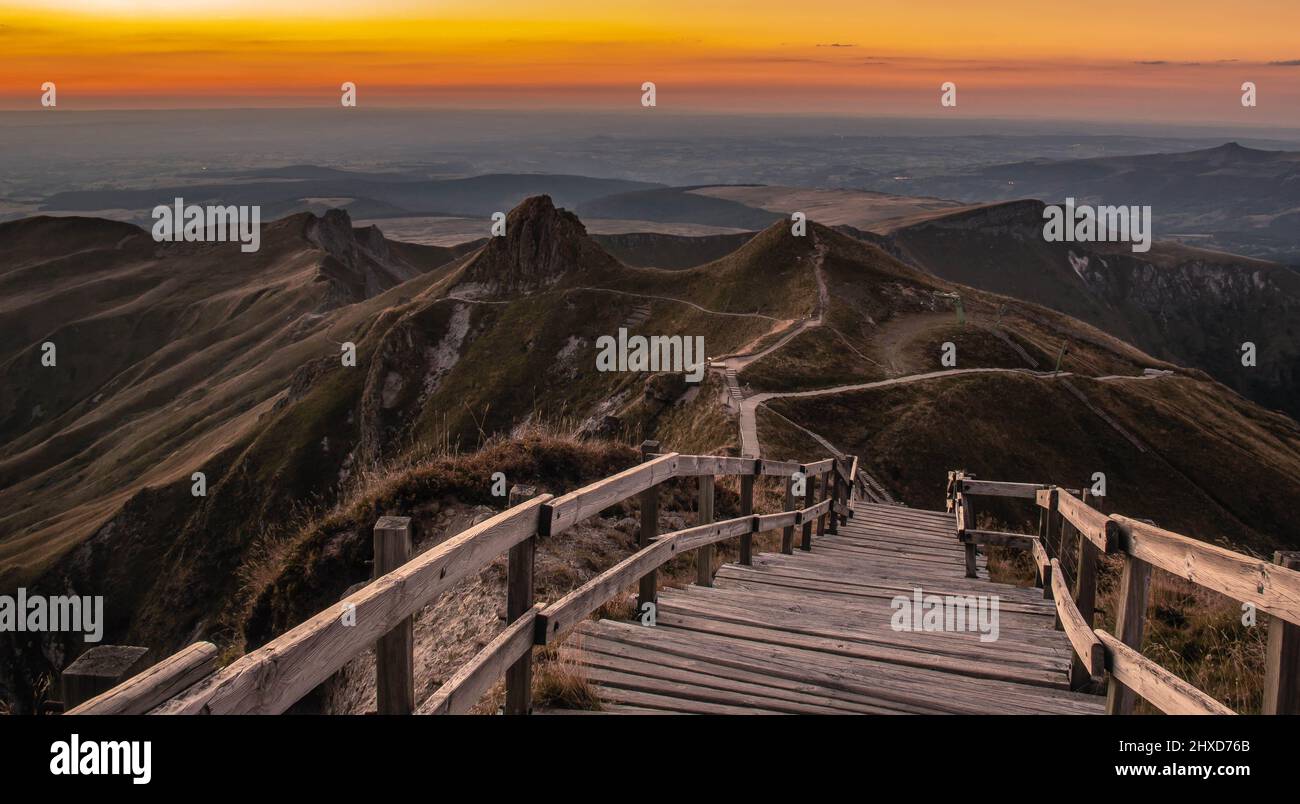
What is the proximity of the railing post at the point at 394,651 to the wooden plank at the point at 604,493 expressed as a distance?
145 centimetres

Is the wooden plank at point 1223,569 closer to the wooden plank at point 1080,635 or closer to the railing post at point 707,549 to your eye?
the wooden plank at point 1080,635

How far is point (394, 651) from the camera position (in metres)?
4.48

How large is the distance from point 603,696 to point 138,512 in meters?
80.7

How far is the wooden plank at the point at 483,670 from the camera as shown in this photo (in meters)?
4.71

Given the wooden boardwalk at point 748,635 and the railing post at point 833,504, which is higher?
the wooden boardwalk at point 748,635

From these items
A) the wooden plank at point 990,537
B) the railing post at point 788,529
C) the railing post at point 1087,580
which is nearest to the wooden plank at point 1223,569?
the railing post at point 1087,580

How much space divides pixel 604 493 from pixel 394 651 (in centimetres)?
276

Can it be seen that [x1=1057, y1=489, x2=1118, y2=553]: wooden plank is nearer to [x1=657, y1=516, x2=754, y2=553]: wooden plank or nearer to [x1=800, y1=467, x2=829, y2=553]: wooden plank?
[x1=657, y1=516, x2=754, y2=553]: wooden plank

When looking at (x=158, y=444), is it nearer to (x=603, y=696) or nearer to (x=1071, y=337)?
(x=1071, y=337)

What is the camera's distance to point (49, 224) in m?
199

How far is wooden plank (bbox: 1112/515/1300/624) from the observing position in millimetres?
Answer: 4215

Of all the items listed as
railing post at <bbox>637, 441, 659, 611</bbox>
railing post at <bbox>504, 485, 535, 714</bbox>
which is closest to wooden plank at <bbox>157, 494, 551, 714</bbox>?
railing post at <bbox>504, 485, 535, 714</bbox>

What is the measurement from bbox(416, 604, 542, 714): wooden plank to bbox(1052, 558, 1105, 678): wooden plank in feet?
12.5
